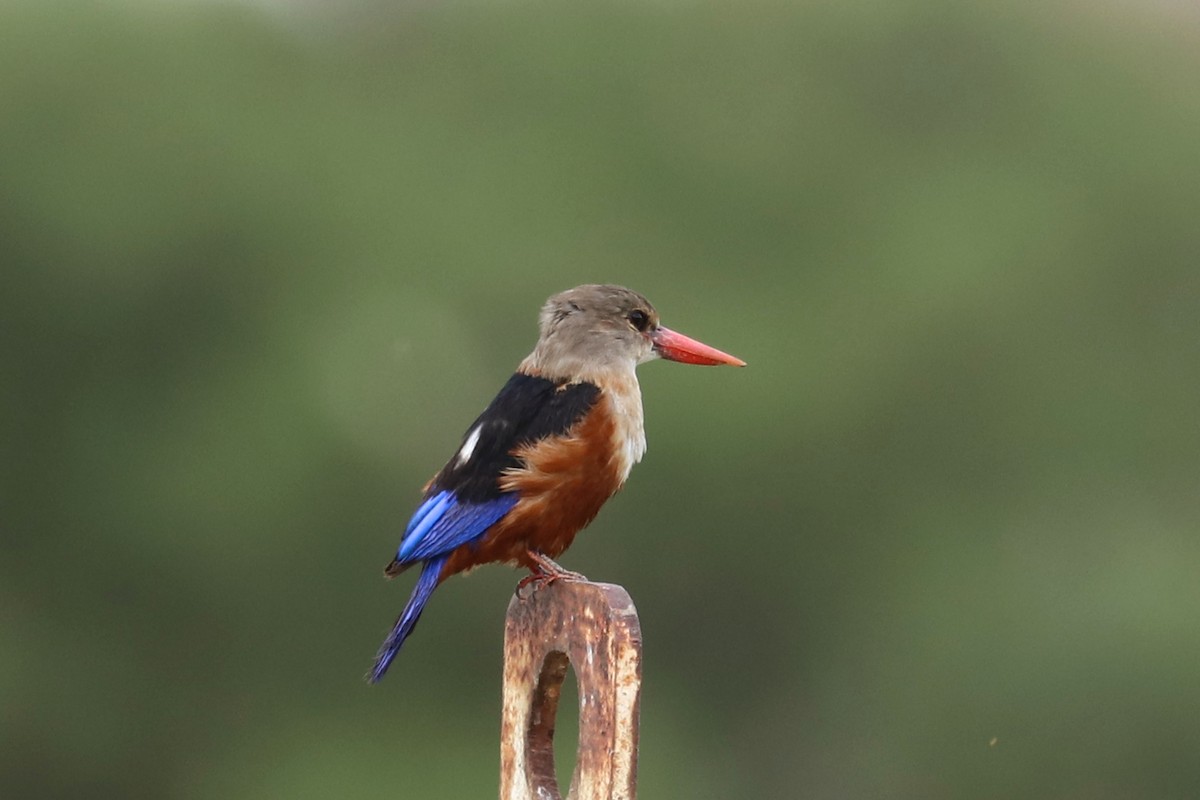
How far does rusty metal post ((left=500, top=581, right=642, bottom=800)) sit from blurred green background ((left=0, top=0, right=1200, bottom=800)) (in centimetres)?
833

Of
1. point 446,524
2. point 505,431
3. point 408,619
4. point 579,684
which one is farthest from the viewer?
point 505,431

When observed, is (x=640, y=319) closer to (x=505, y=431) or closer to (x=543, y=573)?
(x=505, y=431)

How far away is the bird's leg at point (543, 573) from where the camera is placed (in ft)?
11.8

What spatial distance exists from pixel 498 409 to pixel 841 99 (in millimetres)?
10863

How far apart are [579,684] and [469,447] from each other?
160cm

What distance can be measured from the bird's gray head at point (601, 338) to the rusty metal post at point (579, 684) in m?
1.52

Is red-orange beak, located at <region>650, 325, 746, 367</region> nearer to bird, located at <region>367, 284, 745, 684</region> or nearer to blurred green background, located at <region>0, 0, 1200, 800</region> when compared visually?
bird, located at <region>367, 284, 745, 684</region>

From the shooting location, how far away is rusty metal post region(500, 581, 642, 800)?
A: 248 centimetres

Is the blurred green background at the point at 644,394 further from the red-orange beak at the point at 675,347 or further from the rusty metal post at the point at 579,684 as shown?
the rusty metal post at the point at 579,684

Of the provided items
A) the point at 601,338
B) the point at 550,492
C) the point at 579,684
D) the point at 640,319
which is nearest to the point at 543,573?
the point at 550,492

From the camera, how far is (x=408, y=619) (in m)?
3.79

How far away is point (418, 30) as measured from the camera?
13.6m

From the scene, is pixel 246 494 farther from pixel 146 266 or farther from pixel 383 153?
pixel 383 153

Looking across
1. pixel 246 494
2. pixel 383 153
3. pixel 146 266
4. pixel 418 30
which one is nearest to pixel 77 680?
pixel 246 494
